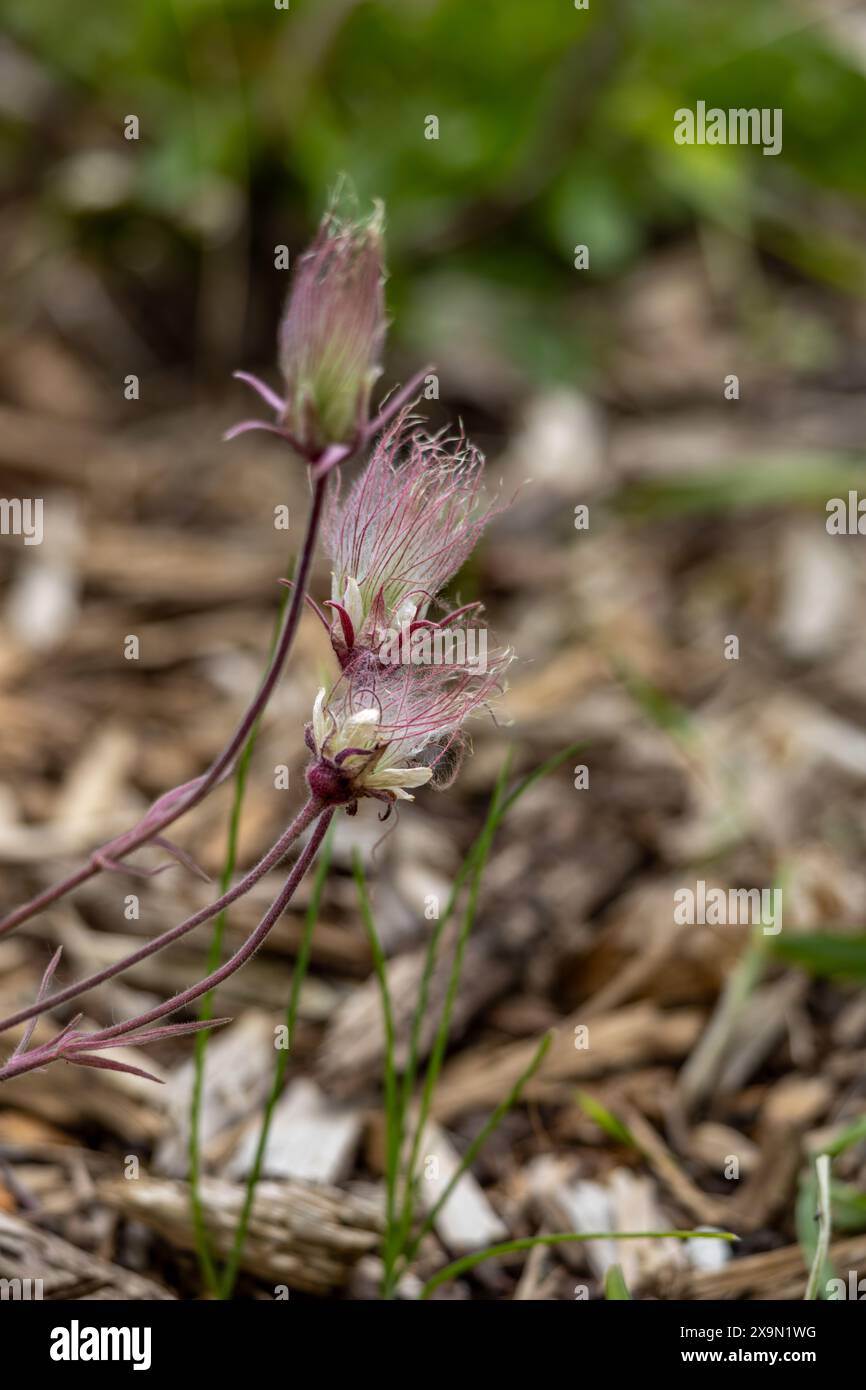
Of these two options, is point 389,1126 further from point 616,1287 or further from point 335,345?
point 335,345

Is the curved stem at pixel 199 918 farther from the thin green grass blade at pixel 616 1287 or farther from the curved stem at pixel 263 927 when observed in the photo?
the thin green grass blade at pixel 616 1287

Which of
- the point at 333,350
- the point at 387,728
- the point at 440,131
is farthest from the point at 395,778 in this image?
the point at 440,131

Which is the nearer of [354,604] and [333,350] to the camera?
[333,350]

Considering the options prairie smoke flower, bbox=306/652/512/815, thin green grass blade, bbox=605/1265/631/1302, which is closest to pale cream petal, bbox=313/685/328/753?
prairie smoke flower, bbox=306/652/512/815

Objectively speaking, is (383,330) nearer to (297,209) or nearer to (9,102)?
(297,209)

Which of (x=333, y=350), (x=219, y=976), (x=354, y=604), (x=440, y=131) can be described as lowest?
(x=219, y=976)

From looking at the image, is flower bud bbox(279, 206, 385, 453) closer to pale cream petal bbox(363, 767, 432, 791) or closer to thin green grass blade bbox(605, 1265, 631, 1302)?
pale cream petal bbox(363, 767, 432, 791)

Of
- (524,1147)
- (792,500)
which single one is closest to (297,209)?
(792,500)
